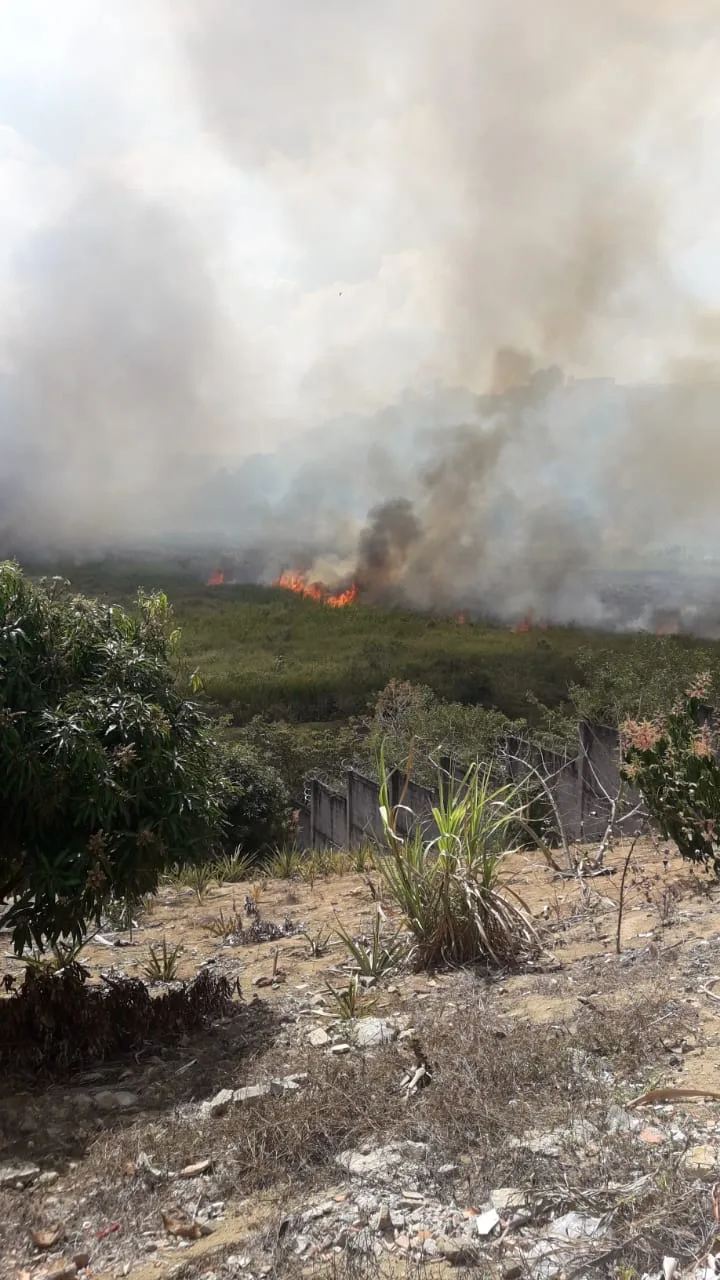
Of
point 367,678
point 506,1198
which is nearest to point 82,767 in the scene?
point 506,1198

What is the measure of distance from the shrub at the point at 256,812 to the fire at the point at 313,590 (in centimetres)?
3665

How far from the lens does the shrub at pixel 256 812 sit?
17656 mm

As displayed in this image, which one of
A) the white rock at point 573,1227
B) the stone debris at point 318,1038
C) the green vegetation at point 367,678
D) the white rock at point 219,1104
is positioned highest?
the green vegetation at point 367,678

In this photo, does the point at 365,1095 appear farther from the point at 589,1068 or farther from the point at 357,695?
the point at 357,695

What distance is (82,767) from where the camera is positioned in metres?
4.30

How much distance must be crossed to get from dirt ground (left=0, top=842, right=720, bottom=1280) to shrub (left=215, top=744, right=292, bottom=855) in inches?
462

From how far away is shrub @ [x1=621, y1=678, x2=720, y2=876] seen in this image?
19.7ft

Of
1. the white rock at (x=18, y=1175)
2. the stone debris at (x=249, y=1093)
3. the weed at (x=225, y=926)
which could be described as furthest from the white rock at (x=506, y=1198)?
the weed at (x=225, y=926)

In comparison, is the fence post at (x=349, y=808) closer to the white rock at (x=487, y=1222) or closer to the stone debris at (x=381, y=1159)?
the stone debris at (x=381, y=1159)

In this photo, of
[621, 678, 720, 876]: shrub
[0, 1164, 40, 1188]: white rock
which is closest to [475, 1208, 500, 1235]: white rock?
[0, 1164, 40, 1188]: white rock

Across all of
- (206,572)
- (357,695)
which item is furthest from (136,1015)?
(206,572)

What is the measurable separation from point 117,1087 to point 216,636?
42.7 meters

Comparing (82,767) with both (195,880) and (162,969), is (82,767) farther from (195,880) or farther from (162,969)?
(195,880)

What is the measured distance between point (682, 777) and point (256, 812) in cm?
1304
